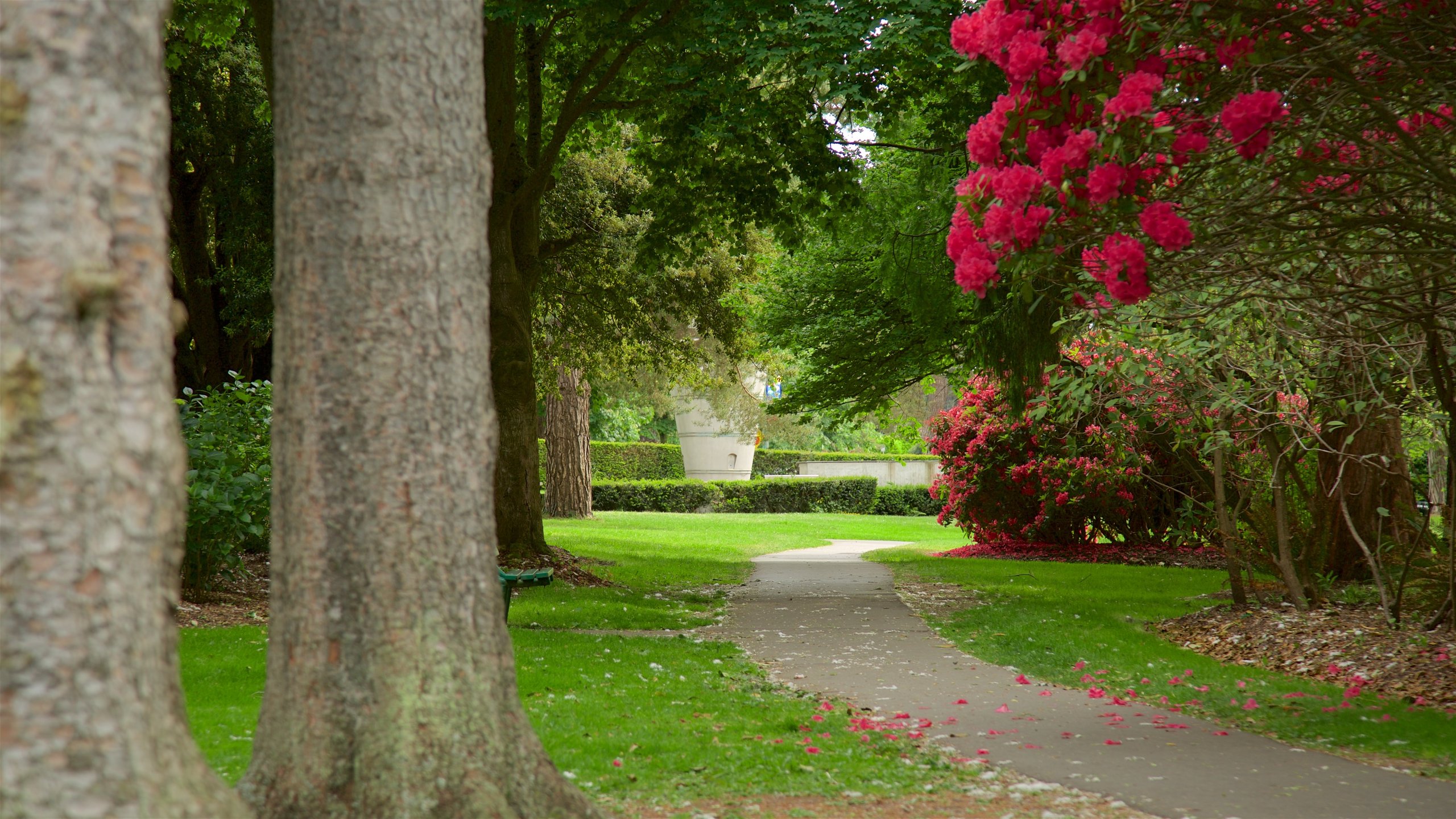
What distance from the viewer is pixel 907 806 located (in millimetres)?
4547

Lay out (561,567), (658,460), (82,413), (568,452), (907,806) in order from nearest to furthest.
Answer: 1. (82,413)
2. (907,806)
3. (561,567)
4. (568,452)
5. (658,460)

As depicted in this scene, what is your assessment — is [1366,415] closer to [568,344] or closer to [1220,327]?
[1220,327]

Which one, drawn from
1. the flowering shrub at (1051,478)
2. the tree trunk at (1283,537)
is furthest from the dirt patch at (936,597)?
the tree trunk at (1283,537)

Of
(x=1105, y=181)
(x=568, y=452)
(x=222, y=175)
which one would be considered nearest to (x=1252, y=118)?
(x=1105, y=181)

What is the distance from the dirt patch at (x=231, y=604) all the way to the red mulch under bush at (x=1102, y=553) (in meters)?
11.5

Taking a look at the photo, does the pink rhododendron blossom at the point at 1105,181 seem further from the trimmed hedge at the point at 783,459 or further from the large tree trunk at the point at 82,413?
the trimmed hedge at the point at 783,459

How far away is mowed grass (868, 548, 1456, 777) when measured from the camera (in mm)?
6031

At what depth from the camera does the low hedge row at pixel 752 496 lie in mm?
33594

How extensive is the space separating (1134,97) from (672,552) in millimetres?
14924

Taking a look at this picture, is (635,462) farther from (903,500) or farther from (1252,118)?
(1252,118)

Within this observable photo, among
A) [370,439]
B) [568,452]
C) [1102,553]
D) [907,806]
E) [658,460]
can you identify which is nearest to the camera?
[370,439]

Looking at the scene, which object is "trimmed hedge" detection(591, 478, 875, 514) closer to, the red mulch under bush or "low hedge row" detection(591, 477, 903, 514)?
"low hedge row" detection(591, 477, 903, 514)

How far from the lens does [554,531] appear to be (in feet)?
68.5

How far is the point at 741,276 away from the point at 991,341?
8044 millimetres
